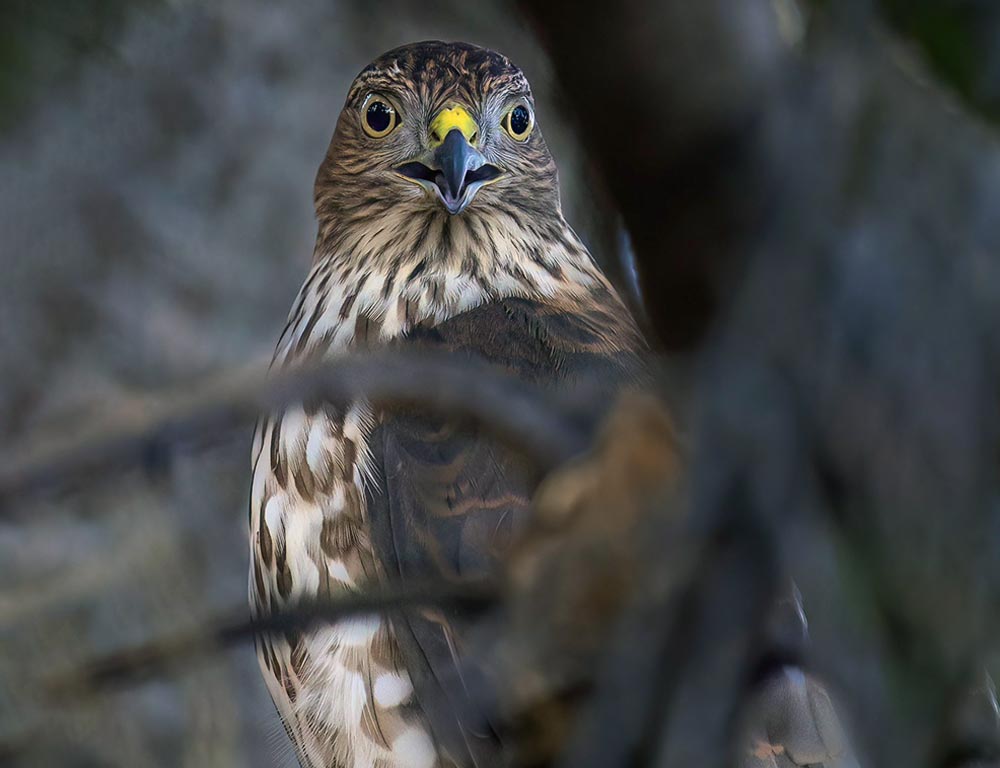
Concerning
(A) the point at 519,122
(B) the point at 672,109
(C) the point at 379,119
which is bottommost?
(B) the point at 672,109

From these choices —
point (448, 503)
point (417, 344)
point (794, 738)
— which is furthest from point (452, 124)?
point (794, 738)

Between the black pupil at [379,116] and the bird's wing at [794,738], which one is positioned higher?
the black pupil at [379,116]

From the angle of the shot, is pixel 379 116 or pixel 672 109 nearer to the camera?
pixel 672 109

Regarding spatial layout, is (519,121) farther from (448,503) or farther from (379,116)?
(448,503)

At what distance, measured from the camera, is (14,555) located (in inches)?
149

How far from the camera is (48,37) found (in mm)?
2738

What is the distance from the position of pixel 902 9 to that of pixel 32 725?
1446 millimetres

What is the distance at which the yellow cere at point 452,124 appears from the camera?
2.55 meters

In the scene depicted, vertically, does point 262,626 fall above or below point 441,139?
below

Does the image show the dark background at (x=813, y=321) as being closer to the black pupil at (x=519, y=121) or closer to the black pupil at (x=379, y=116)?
the black pupil at (x=519, y=121)

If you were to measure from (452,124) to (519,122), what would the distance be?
0.28 m

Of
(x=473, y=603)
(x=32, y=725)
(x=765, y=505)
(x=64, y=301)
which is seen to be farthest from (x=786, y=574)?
(x=64, y=301)

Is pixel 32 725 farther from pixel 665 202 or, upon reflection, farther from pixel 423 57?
pixel 423 57

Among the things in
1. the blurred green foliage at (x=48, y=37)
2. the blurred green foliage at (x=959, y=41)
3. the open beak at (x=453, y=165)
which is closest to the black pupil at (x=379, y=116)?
the open beak at (x=453, y=165)
